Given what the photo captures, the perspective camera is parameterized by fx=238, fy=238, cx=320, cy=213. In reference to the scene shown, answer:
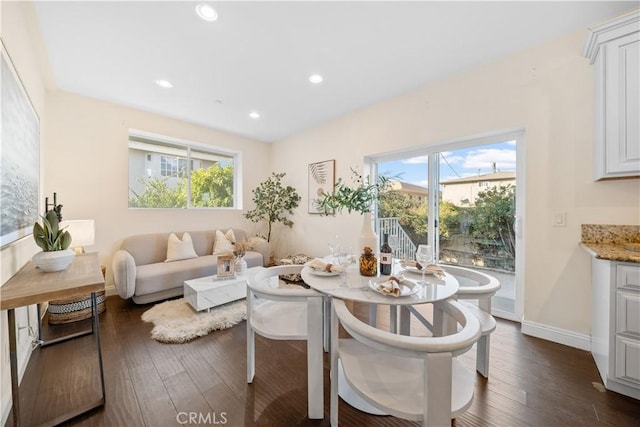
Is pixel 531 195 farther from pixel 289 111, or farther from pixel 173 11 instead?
pixel 173 11

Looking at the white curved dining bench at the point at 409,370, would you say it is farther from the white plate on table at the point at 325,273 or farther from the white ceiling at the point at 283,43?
the white ceiling at the point at 283,43

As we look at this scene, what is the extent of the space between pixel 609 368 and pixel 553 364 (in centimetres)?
32

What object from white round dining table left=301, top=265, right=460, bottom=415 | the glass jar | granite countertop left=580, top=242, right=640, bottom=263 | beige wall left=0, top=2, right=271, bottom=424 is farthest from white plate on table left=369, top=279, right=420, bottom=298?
beige wall left=0, top=2, right=271, bottom=424

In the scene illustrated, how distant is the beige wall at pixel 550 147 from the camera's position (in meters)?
1.94

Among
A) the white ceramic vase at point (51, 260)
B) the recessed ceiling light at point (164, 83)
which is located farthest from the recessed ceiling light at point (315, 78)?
the white ceramic vase at point (51, 260)

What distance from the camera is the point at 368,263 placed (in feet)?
5.01

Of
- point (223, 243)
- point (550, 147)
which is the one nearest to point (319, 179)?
point (223, 243)

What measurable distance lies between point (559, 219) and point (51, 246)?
3842 millimetres

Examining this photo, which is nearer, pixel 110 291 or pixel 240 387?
pixel 240 387

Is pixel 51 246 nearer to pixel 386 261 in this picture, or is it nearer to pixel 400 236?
pixel 386 261

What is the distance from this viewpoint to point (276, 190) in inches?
183

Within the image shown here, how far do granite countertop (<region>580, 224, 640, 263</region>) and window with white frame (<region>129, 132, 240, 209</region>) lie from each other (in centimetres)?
470

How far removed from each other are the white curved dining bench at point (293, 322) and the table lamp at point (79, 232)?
2260 mm

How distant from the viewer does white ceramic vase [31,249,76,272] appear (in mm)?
1445
